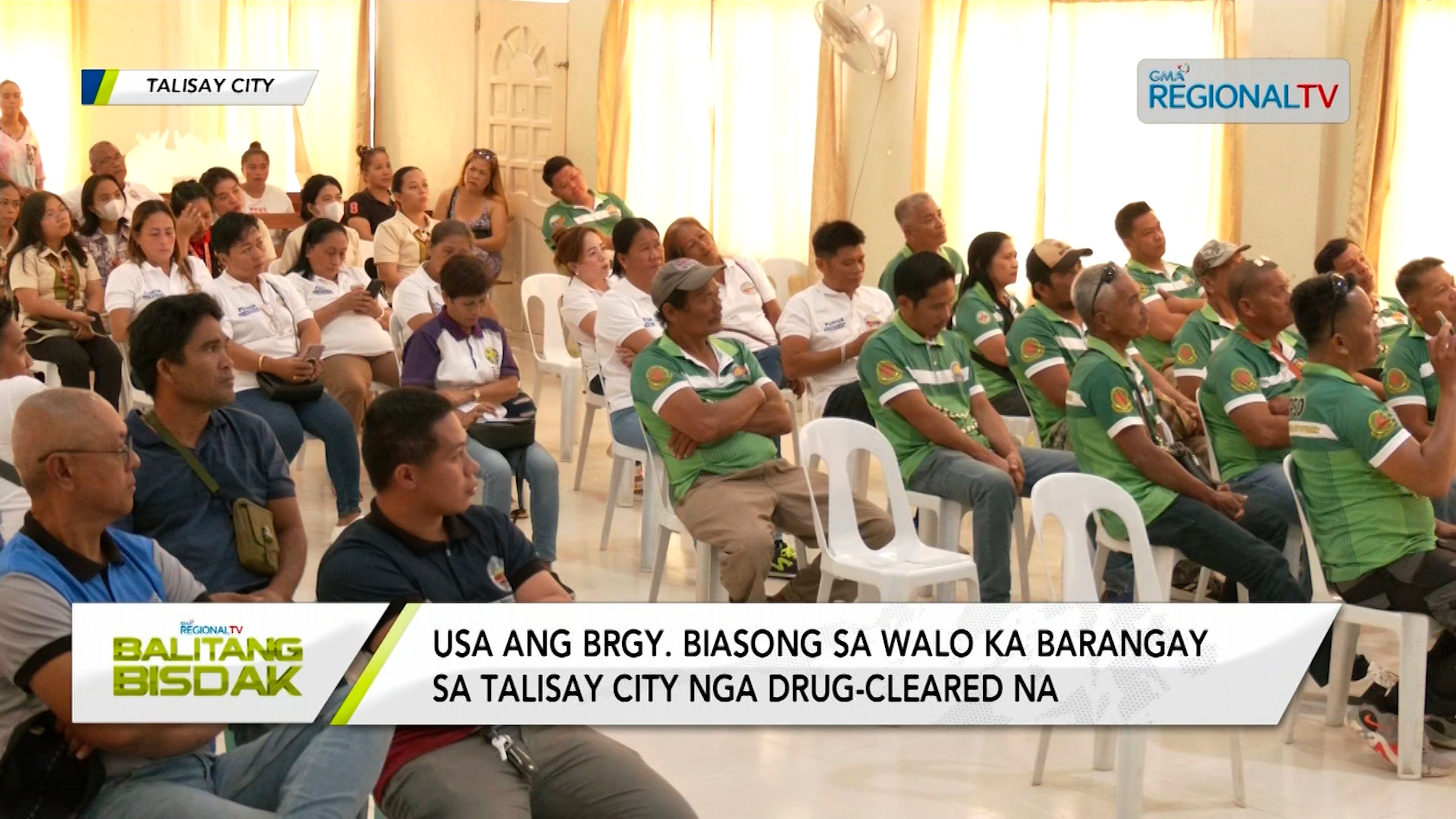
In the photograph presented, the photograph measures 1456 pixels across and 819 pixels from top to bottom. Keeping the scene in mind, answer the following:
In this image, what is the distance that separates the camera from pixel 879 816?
3.63m

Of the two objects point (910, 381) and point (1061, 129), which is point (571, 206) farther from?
point (910, 381)

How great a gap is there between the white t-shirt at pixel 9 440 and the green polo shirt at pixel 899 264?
121 inches

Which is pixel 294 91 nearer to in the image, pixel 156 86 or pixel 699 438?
pixel 156 86

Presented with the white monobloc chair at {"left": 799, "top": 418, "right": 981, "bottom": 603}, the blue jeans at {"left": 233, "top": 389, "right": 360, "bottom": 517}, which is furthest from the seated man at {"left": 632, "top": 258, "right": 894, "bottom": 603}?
the blue jeans at {"left": 233, "top": 389, "right": 360, "bottom": 517}

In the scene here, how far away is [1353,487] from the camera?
158 inches

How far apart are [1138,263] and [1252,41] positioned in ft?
6.60

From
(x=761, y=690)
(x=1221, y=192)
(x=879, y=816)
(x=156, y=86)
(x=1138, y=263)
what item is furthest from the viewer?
(x=156, y=86)

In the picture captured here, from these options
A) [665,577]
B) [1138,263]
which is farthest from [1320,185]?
[665,577]

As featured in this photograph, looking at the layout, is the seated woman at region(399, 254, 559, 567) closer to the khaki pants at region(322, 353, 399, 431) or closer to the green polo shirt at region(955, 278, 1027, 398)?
the khaki pants at region(322, 353, 399, 431)

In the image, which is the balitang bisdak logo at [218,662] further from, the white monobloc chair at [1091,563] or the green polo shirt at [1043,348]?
the green polo shirt at [1043,348]

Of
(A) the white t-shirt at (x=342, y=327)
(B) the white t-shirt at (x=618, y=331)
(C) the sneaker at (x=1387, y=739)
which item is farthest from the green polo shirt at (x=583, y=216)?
(C) the sneaker at (x=1387, y=739)

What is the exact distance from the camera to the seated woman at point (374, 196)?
9.32 meters

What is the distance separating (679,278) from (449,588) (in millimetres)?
2107

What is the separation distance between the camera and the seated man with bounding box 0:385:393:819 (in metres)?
2.38
